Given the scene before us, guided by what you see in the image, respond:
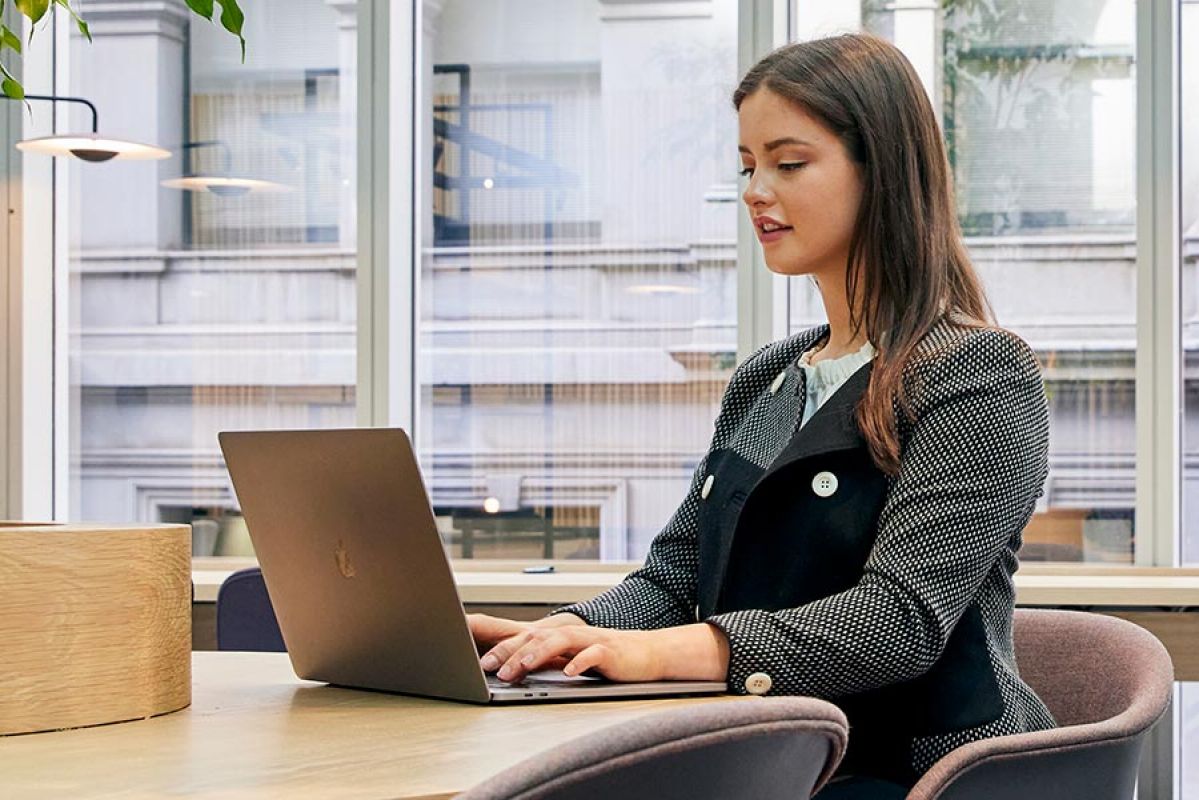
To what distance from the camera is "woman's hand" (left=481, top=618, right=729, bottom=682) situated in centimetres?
137

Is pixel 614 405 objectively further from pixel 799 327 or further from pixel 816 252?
pixel 816 252

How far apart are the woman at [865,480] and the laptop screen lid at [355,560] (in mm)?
97

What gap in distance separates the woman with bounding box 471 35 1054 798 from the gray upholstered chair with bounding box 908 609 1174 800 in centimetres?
7

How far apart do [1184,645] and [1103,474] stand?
1.98 ft

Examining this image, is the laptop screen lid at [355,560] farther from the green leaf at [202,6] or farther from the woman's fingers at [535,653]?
the green leaf at [202,6]

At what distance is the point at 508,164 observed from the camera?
4.07 metres

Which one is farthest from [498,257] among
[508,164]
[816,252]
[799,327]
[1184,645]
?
[816,252]

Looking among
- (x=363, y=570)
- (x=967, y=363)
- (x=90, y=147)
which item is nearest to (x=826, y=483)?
(x=967, y=363)

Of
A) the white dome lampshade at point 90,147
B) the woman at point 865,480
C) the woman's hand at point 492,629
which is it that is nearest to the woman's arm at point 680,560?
the woman at point 865,480

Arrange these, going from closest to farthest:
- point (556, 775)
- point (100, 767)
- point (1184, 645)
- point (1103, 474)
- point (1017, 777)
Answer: point (556, 775) → point (100, 767) → point (1017, 777) → point (1184, 645) → point (1103, 474)

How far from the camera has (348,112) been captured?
4125mm

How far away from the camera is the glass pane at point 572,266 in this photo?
3.99 metres

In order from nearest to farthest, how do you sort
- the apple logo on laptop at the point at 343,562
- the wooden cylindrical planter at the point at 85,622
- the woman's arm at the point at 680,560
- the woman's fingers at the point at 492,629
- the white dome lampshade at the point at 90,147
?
1. the wooden cylindrical planter at the point at 85,622
2. the apple logo on laptop at the point at 343,562
3. the woman's fingers at the point at 492,629
4. the woman's arm at the point at 680,560
5. the white dome lampshade at the point at 90,147

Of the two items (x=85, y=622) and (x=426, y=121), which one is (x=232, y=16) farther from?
(x=426, y=121)
